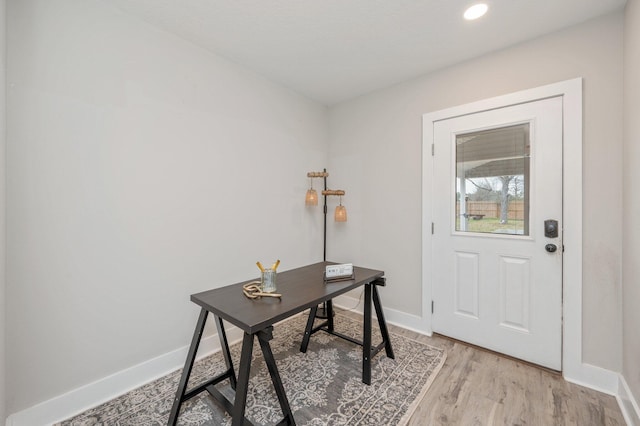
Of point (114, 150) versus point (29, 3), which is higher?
point (29, 3)

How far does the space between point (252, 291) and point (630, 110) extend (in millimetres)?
2549

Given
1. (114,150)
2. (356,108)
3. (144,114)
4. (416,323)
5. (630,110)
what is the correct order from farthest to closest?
(356,108), (416,323), (144,114), (114,150), (630,110)

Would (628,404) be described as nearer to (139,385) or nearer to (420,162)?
(420,162)

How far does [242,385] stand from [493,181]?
235 centimetres

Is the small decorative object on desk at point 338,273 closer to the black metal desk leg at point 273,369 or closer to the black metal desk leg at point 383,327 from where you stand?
the black metal desk leg at point 383,327

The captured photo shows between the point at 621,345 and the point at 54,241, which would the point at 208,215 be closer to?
the point at 54,241

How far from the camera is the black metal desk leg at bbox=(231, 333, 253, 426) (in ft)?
3.90

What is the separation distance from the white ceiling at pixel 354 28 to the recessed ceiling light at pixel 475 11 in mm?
37

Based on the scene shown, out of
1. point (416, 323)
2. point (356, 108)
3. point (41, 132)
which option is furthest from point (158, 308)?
point (356, 108)

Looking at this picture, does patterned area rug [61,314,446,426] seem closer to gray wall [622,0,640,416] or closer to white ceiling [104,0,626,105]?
gray wall [622,0,640,416]

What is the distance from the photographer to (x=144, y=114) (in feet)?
6.04

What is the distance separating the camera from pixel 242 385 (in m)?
1.21

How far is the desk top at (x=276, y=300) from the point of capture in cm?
129

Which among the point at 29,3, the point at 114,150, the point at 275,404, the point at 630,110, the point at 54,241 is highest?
the point at 29,3
